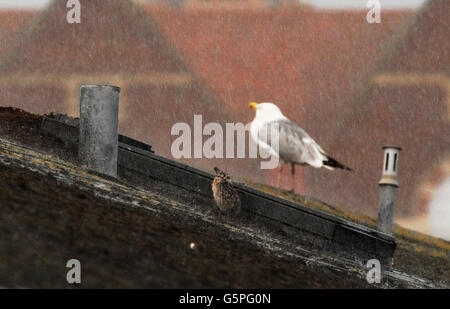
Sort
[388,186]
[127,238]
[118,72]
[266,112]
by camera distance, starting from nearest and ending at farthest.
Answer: [127,238], [388,186], [266,112], [118,72]

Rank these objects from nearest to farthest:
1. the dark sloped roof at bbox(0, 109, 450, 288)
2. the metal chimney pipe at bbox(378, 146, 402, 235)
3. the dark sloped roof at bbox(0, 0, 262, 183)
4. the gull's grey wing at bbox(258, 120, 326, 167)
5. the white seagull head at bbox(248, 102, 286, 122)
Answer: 1. the dark sloped roof at bbox(0, 109, 450, 288)
2. the metal chimney pipe at bbox(378, 146, 402, 235)
3. the gull's grey wing at bbox(258, 120, 326, 167)
4. the white seagull head at bbox(248, 102, 286, 122)
5. the dark sloped roof at bbox(0, 0, 262, 183)

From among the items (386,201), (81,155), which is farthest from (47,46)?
(81,155)

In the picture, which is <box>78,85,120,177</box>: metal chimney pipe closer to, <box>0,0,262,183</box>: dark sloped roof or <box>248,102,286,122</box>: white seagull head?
<box>248,102,286,122</box>: white seagull head

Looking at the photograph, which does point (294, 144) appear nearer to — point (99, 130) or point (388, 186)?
point (388, 186)

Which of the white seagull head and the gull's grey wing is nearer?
the gull's grey wing

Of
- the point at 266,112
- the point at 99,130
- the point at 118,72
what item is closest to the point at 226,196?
the point at 99,130

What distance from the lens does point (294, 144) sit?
1565 centimetres

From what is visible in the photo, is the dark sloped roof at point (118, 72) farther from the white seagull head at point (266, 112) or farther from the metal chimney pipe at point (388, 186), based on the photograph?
the metal chimney pipe at point (388, 186)

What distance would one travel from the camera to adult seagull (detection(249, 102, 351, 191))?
15703 mm

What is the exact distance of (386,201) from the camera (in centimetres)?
1279

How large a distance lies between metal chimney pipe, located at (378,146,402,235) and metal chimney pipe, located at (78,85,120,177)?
5.42 m

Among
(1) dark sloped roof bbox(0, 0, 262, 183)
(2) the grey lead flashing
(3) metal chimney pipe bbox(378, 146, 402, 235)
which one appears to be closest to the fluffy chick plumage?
(2) the grey lead flashing

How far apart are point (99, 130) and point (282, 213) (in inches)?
82.6
